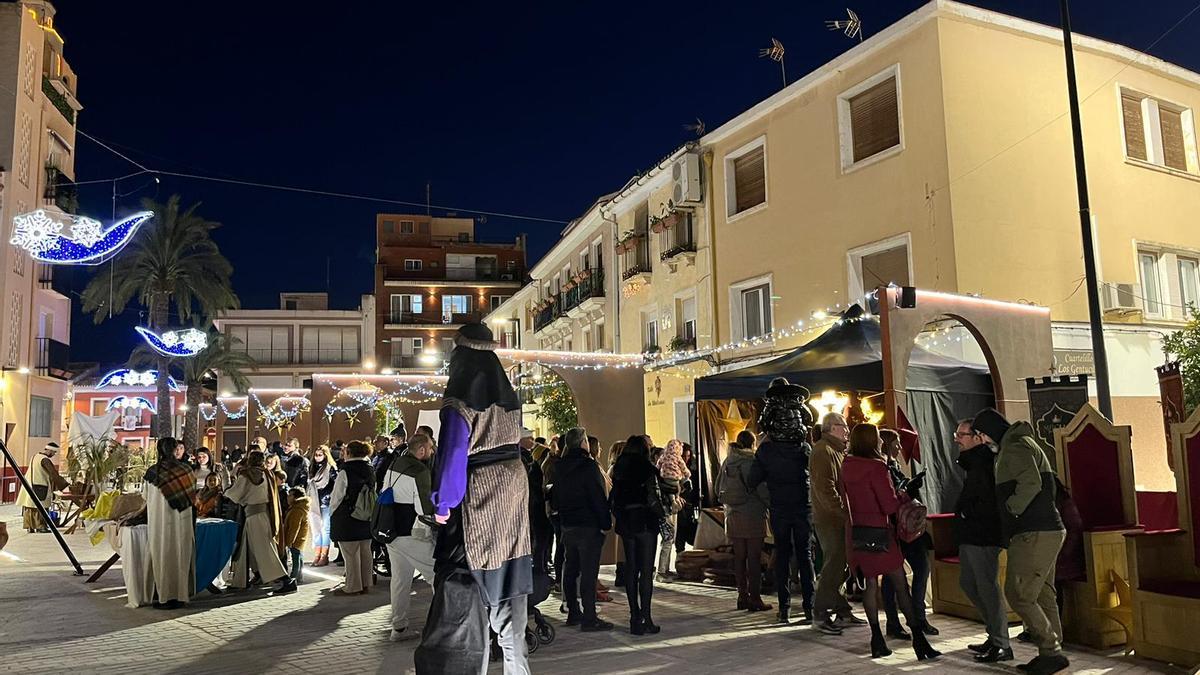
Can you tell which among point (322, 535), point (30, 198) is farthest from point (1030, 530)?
point (30, 198)

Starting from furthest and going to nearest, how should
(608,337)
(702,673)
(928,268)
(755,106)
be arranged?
1. (608,337)
2. (755,106)
3. (928,268)
4. (702,673)

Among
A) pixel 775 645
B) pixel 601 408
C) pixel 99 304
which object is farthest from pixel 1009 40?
pixel 99 304

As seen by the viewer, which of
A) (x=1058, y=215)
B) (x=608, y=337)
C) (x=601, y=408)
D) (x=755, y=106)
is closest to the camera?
(x=601, y=408)

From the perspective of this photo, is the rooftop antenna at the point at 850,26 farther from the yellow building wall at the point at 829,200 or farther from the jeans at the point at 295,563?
the jeans at the point at 295,563

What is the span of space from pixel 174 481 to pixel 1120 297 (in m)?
14.6

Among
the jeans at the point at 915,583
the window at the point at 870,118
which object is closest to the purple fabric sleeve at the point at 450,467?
the jeans at the point at 915,583

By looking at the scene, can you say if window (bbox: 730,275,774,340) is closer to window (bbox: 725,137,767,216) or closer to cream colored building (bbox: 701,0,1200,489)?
cream colored building (bbox: 701,0,1200,489)

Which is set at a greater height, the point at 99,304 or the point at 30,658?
the point at 99,304

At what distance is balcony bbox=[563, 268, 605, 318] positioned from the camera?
2580cm

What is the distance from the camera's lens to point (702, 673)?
5.73 meters

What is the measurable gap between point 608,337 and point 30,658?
19.8 metres

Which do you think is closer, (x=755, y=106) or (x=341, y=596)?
(x=341, y=596)

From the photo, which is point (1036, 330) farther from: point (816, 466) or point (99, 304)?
point (99, 304)

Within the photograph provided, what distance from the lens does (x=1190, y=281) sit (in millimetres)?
16188
